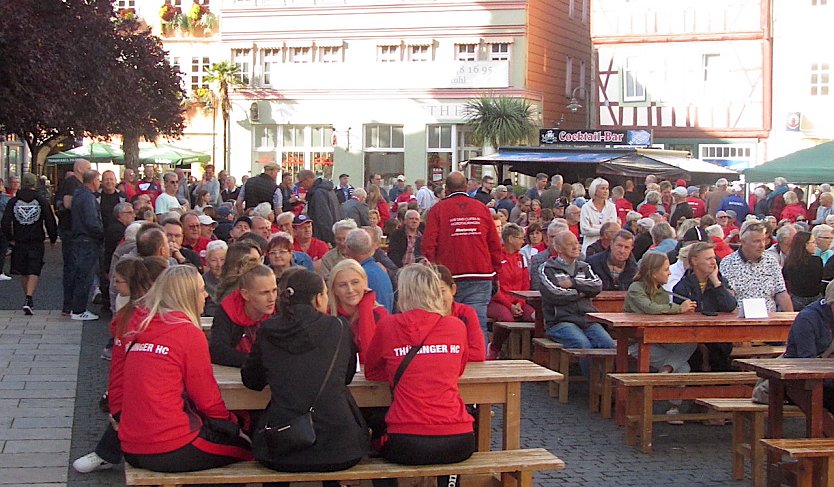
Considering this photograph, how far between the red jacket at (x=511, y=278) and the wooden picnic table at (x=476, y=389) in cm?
519

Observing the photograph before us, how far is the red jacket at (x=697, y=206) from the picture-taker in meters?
19.2

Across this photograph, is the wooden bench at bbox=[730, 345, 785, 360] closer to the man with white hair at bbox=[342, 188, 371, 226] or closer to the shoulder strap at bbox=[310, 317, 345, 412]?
the shoulder strap at bbox=[310, 317, 345, 412]

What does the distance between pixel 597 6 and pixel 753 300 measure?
101ft

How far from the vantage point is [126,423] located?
6.00 m

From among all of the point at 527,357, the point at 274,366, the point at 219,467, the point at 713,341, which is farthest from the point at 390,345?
the point at 527,357

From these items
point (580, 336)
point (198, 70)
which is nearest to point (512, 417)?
point (580, 336)

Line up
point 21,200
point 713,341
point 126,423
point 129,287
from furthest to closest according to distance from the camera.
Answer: point 21,200, point 713,341, point 129,287, point 126,423

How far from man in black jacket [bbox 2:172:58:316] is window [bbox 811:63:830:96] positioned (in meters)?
25.3

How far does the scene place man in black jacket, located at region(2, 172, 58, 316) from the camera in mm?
14984

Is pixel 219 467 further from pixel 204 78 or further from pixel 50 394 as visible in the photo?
pixel 204 78

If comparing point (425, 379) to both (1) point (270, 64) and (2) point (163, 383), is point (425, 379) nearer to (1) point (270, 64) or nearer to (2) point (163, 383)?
(2) point (163, 383)

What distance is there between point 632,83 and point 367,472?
112 feet

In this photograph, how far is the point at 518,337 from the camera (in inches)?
478

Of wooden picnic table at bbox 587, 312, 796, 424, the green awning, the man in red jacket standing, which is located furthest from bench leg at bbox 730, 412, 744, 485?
the green awning
